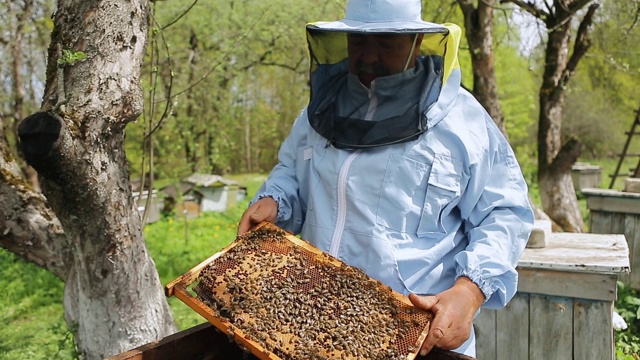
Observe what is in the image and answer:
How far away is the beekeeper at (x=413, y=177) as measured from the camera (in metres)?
1.85

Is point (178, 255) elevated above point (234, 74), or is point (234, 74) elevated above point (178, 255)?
point (234, 74)

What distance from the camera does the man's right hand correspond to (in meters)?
2.06

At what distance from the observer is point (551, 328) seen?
3.61 metres

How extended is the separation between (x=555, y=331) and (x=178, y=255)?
17.8ft

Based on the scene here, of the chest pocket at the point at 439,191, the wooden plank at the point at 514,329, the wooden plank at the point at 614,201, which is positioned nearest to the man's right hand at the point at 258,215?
the chest pocket at the point at 439,191

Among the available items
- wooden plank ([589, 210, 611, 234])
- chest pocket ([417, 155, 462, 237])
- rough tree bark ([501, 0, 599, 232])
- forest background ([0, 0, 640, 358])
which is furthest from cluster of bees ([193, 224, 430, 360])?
rough tree bark ([501, 0, 599, 232])

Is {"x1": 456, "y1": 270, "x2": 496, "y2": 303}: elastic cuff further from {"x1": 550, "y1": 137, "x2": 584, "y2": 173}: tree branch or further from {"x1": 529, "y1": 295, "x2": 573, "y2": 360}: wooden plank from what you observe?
{"x1": 550, "y1": 137, "x2": 584, "y2": 173}: tree branch

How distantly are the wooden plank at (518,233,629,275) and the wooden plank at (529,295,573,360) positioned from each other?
0.77 ft

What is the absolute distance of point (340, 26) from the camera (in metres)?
1.98

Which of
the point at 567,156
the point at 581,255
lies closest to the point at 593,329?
the point at 581,255

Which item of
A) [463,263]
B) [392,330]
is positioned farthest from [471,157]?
[392,330]

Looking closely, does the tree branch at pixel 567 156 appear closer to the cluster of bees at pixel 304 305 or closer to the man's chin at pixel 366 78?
the man's chin at pixel 366 78

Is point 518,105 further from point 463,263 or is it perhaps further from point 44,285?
point 463,263

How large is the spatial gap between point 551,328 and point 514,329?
22 cm
